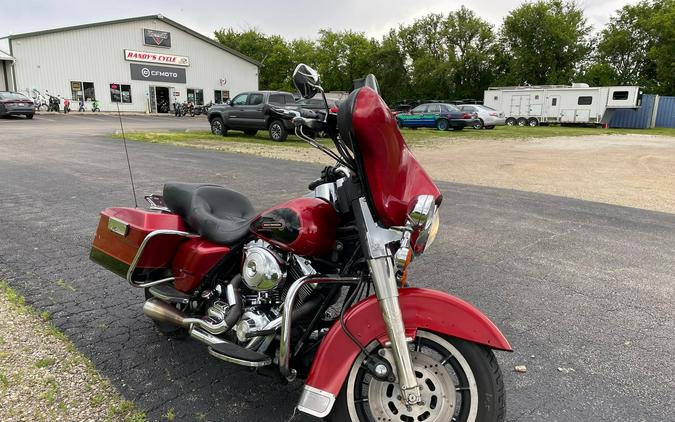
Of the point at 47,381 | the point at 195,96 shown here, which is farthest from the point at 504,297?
the point at 195,96

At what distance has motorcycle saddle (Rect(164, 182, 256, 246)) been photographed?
2699 mm

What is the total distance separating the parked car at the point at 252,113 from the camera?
17844 mm

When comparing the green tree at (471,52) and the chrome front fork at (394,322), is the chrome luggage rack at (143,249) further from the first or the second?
the green tree at (471,52)

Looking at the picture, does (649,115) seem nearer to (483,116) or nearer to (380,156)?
(483,116)

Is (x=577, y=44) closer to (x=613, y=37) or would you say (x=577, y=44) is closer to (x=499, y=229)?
(x=613, y=37)

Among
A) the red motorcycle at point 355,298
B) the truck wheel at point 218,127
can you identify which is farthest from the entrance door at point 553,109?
the red motorcycle at point 355,298

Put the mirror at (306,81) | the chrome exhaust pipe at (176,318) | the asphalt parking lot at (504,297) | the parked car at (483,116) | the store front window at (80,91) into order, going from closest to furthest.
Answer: the mirror at (306,81) → the chrome exhaust pipe at (176,318) → the asphalt parking lot at (504,297) → the parked car at (483,116) → the store front window at (80,91)

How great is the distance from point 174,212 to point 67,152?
37.6ft

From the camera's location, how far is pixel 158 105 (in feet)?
132

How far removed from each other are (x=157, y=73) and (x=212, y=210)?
134 feet

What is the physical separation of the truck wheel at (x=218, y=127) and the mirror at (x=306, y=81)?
17838 millimetres

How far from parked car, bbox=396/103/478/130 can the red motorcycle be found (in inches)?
991

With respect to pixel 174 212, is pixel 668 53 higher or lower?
higher

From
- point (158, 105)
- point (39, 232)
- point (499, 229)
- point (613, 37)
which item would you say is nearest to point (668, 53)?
point (613, 37)
